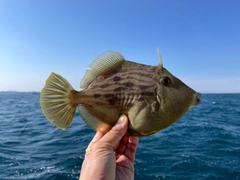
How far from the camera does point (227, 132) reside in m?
17.9

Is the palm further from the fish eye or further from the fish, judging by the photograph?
the fish eye

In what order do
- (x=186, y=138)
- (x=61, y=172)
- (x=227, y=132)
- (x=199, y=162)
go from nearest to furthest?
(x=61, y=172), (x=199, y=162), (x=186, y=138), (x=227, y=132)

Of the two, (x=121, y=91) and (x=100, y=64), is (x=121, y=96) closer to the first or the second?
(x=121, y=91)

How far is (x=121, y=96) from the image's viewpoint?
269 cm

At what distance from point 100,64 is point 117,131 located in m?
0.94

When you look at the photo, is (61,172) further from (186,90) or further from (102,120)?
(186,90)

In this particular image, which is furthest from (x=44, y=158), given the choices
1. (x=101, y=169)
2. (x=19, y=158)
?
(x=101, y=169)

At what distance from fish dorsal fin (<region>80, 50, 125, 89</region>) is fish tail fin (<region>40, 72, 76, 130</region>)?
24cm

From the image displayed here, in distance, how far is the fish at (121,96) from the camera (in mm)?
2584

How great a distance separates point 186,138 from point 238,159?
4.51 m

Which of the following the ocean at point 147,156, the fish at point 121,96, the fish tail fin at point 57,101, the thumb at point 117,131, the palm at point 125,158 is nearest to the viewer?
the fish at point 121,96

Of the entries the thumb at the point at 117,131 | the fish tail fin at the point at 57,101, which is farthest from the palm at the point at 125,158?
the fish tail fin at the point at 57,101

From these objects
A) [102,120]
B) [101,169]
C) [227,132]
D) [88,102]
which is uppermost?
[88,102]

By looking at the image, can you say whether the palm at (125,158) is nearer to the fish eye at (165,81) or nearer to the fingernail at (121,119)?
the fingernail at (121,119)
